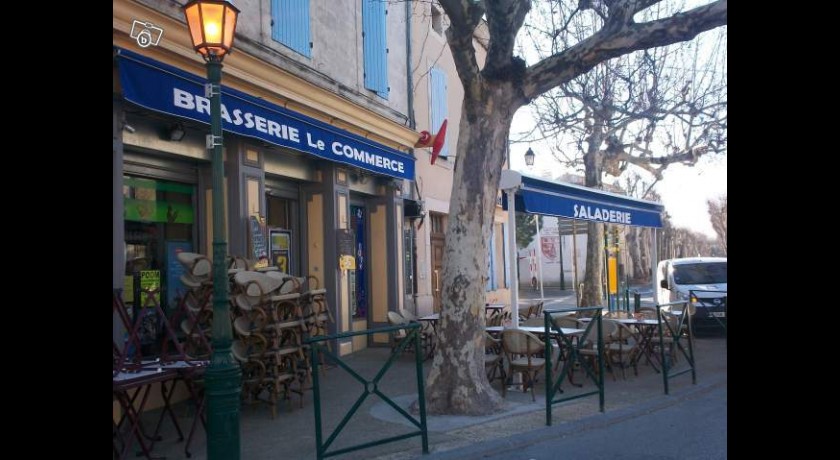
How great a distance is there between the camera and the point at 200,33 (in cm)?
510

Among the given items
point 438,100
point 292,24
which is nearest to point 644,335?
point 292,24

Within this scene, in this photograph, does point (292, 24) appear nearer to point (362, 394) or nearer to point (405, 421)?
point (405, 421)

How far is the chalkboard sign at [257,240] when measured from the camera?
8.79 m

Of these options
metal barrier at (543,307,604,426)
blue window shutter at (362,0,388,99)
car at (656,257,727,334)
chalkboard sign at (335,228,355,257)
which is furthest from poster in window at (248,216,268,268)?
car at (656,257,727,334)

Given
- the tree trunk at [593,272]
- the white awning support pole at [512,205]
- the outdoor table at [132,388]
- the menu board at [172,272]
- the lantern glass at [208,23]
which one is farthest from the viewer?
the tree trunk at [593,272]

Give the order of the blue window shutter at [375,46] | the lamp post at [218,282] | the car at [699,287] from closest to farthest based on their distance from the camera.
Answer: the lamp post at [218,282], the blue window shutter at [375,46], the car at [699,287]

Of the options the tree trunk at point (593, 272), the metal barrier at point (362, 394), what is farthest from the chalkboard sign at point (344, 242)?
the tree trunk at point (593, 272)

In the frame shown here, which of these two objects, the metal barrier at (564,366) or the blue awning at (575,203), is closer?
the metal barrier at (564,366)

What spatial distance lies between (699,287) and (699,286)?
12 centimetres

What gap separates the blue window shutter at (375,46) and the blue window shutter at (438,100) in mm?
Result: 2168
